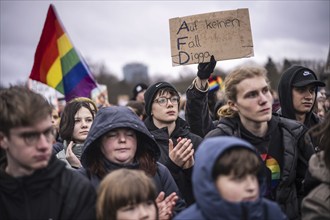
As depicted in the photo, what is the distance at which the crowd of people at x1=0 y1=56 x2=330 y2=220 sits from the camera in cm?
268

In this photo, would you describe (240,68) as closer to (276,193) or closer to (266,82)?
(266,82)

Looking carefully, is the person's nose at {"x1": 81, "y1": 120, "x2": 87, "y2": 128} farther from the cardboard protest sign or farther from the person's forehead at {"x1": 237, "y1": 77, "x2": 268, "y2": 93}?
the person's forehead at {"x1": 237, "y1": 77, "x2": 268, "y2": 93}

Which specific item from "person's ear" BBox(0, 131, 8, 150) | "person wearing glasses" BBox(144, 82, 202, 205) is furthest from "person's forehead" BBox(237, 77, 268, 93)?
"person's ear" BBox(0, 131, 8, 150)

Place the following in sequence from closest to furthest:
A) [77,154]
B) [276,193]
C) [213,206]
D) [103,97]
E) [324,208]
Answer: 1. [213,206]
2. [324,208]
3. [276,193]
4. [77,154]
5. [103,97]

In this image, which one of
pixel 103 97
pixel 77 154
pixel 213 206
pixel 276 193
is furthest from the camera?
pixel 103 97

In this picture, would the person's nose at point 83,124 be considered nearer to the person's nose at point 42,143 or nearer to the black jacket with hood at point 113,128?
the black jacket with hood at point 113,128

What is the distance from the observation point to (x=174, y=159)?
384 centimetres

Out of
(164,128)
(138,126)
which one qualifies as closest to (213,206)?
(138,126)

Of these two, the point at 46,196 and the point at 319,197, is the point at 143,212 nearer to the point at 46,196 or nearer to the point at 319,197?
the point at 46,196

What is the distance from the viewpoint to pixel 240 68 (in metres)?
3.59

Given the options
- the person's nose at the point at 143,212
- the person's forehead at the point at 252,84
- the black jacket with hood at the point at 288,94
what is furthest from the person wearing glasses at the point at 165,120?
the person's nose at the point at 143,212

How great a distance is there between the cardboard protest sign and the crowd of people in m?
0.15

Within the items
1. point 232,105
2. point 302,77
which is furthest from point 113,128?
point 302,77

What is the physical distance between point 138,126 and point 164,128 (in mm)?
1317
